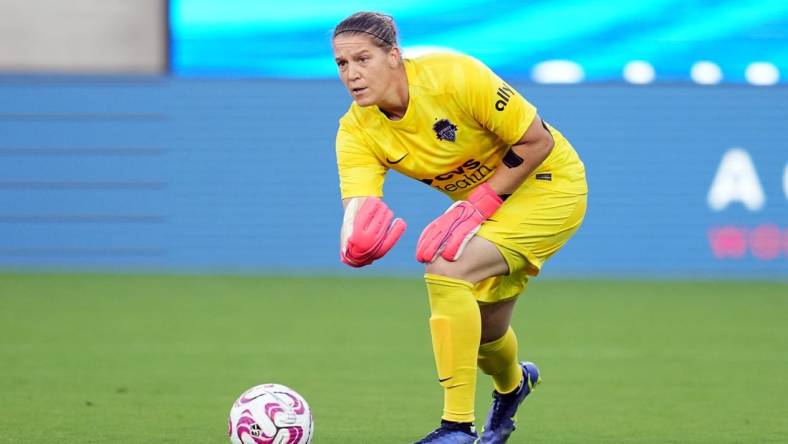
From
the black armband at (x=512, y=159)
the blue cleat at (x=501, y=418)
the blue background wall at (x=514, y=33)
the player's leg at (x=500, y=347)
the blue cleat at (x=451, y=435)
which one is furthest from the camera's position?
the blue background wall at (x=514, y=33)

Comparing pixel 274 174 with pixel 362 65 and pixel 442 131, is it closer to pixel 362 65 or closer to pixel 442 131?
pixel 442 131

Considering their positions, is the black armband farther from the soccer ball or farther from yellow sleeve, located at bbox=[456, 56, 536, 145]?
the soccer ball

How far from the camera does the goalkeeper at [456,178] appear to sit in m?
4.56

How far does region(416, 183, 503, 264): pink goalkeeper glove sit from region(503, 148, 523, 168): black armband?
0.10 metres

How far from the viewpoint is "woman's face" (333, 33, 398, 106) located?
453 centimetres

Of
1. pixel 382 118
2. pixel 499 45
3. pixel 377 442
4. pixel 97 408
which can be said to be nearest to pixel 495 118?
pixel 382 118

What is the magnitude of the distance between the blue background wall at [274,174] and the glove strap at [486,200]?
27.3ft

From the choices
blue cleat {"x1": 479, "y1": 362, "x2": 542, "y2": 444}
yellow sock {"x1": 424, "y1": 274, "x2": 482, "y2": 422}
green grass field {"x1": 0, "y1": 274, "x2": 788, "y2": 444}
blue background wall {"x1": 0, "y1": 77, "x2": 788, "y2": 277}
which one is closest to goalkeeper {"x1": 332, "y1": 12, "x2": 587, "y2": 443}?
yellow sock {"x1": 424, "y1": 274, "x2": 482, "y2": 422}

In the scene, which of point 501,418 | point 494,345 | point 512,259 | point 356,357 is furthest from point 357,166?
point 356,357

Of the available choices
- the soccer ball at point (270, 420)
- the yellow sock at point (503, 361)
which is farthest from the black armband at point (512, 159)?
the soccer ball at point (270, 420)

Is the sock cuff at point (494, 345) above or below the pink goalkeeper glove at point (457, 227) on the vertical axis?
below

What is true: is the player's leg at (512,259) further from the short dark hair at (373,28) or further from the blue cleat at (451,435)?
the short dark hair at (373,28)

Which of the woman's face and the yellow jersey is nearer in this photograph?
the woman's face

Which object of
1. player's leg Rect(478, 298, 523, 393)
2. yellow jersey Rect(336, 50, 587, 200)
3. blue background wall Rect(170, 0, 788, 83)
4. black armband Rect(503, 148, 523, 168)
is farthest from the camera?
blue background wall Rect(170, 0, 788, 83)
